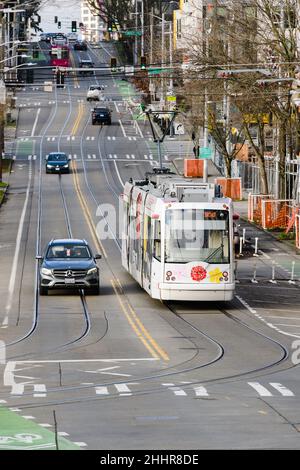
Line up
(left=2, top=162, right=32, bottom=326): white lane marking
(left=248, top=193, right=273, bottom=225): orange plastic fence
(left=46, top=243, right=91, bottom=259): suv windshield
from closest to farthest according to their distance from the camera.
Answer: (left=2, top=162, right=32, bottom=326): white lane marking, (left=46, top=243, right=91, bottom=259): suv windshield, (left=248, top=193, right=273, bottom=225): orange plastic fence

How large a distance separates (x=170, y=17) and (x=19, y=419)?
158 meters

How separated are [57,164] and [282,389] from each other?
75184 mm

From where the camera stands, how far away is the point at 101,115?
12900cm

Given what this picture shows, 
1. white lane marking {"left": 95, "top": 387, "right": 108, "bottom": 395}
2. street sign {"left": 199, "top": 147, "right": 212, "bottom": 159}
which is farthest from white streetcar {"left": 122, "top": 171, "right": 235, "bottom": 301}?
street sign {"left": 199, "top": 147, "right": 212, "bottom": 159}

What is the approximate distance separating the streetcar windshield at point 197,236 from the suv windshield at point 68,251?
5.66 meters

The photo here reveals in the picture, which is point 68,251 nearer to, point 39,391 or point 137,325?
point 137,325

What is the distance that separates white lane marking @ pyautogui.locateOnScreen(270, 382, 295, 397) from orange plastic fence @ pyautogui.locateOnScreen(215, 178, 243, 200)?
6072 cm

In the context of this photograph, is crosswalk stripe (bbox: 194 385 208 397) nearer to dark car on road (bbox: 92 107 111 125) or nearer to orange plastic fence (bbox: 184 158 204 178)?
orange plastic fence (bbox: 184 158 204 178)

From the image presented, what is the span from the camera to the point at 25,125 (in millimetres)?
131625

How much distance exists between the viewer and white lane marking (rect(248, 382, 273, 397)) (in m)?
25.2

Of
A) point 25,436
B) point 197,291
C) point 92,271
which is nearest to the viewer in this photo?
point 25,436

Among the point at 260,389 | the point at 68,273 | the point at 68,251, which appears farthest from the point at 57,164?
the point at 260,389

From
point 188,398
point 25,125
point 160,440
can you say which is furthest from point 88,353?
point 25,125

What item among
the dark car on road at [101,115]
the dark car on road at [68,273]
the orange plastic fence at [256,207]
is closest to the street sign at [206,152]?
the orange plastic fence at [256,207]
